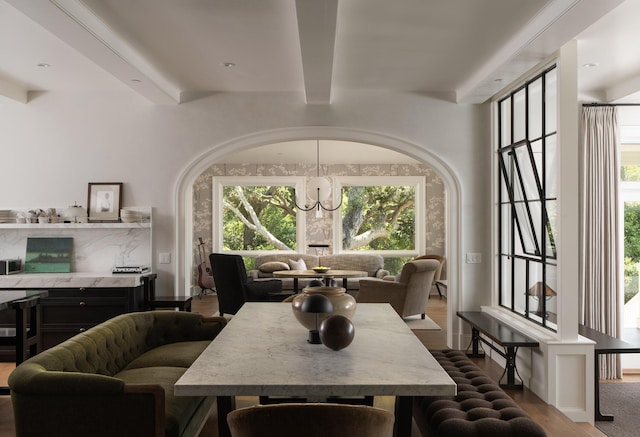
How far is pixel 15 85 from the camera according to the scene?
5395 mm

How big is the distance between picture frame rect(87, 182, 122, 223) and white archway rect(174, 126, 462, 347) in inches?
23.3

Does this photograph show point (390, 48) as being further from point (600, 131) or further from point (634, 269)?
point (634, 269)

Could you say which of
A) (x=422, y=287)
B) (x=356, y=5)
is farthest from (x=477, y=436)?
(x=422, y=287)

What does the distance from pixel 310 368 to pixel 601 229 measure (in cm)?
429

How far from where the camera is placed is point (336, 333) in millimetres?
2408

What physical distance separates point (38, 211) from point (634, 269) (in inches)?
243

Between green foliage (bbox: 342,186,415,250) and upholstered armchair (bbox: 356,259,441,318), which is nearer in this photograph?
upholstered armchair (bbox: 356,259,441,318)

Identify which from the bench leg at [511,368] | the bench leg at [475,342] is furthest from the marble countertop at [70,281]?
the bench leg at [511,368]

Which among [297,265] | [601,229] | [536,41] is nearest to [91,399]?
[536,41]

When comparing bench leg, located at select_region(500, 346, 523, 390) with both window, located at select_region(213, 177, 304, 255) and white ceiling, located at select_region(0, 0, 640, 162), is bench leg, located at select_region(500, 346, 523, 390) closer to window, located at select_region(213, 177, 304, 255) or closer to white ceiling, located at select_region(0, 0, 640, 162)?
white ceiling, located at select_region(0, 0, 640, 162)

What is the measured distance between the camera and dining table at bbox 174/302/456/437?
1976 millimetres

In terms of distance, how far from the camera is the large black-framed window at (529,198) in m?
4.35

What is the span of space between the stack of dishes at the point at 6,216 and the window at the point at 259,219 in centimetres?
512

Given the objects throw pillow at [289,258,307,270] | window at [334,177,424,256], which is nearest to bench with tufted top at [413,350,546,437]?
throw pillow at [289,258,307,270]
